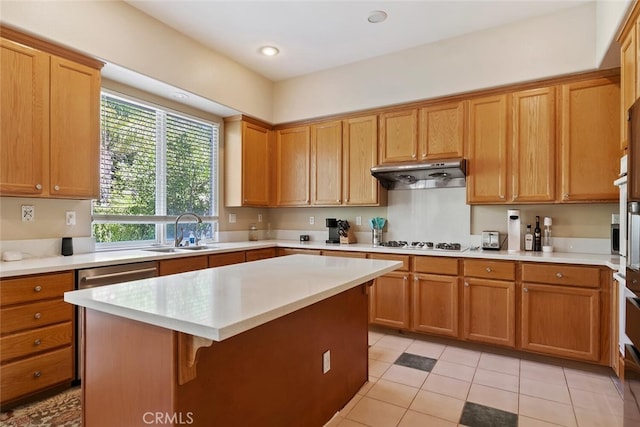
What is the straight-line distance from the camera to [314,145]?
427 cm

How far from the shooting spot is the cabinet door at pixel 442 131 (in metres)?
3.36

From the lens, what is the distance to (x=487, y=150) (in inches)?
127

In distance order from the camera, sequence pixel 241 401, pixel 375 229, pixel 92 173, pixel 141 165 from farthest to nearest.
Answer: pixel 375 229 < pixel 141 165 < pixel 92 173 < pixel 241 401

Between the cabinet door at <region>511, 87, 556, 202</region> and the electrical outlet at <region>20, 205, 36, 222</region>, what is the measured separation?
4005mm

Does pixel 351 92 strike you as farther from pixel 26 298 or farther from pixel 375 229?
pixel 26 298

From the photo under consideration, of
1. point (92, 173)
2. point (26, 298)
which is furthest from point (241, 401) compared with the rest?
point (92, 173)

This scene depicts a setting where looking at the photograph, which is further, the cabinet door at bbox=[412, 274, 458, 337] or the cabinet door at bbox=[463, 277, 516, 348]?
the cabinet door at bbox=[412, 274, 458, 337]

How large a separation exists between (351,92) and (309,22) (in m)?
1.02

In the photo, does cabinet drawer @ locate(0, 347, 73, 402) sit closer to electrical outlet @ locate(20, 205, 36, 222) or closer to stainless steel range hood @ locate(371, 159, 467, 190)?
electrical outlet @ locate(20, 205, 36, 222)

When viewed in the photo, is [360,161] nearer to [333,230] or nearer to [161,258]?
[333,230]

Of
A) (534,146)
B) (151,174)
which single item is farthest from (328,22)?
(151,174)

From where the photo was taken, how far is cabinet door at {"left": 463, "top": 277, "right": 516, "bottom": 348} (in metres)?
2.85

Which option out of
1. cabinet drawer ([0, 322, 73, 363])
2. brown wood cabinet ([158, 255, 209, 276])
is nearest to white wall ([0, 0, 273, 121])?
brown wood cabinet ([158, 255, 209, 276])
